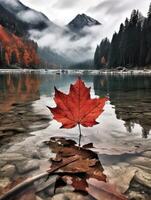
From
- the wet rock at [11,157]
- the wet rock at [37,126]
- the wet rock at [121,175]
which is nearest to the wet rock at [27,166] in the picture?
the wet rock at [11,157]

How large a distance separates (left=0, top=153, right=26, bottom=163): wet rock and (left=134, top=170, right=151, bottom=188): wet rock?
1.20 meters

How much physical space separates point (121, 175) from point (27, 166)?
89 cm

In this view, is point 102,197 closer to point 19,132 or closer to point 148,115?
point 19,132

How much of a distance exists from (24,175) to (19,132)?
2045mm

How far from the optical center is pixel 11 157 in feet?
10.2

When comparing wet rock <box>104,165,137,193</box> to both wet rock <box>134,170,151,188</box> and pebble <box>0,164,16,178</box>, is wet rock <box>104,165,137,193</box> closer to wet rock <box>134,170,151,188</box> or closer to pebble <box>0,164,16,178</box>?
wet rock <box>134,170,151,188</box>

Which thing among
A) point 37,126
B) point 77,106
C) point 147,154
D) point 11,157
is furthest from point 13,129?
point 147,154

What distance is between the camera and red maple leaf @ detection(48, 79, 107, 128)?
116 inches

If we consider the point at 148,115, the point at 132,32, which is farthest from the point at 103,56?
the point at 148,115

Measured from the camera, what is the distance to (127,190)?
2229 millimetres

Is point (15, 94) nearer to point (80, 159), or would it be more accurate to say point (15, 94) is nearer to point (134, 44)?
point (80, 159)

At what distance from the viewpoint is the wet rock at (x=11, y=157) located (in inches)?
119

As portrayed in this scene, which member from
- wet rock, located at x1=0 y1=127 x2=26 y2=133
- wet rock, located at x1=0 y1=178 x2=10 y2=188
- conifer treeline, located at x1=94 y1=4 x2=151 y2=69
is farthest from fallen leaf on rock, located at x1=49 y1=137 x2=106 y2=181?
conifer treeline, located at x1=94 y1=4 x2=151 y2=69

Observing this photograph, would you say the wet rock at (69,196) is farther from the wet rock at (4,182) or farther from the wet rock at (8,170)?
the wet rock at (8,170)
